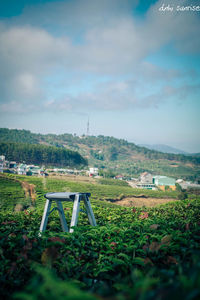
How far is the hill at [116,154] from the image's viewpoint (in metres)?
60.4

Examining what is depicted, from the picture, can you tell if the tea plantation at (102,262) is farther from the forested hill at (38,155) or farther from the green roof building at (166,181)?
the forested hill at (38,155)

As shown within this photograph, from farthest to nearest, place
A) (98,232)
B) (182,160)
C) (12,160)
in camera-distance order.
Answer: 1. (182,160)
2. (12,160)
3. (98,232)

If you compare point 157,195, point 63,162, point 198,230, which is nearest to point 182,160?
point 63,162

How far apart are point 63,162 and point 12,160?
28.5 feet

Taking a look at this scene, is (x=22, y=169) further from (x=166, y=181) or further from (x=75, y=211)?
(x=75, y=211)

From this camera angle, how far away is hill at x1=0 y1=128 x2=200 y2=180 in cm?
6038

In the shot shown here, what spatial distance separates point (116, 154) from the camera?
86562mm

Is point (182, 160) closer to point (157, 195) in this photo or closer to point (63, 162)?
point (63, 162)

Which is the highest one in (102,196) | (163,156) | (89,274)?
(163,156)

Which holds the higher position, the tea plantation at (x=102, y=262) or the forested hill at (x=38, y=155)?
the forested hill at (x=38, y=155)

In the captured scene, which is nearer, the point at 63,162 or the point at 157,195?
the point at 157,195

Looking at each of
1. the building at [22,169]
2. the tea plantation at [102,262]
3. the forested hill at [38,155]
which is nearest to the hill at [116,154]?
the forested hill at [38,155]

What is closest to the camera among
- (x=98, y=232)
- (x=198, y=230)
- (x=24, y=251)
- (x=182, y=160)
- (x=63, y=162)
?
(x=24, y=251)

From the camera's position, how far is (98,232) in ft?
8.59
